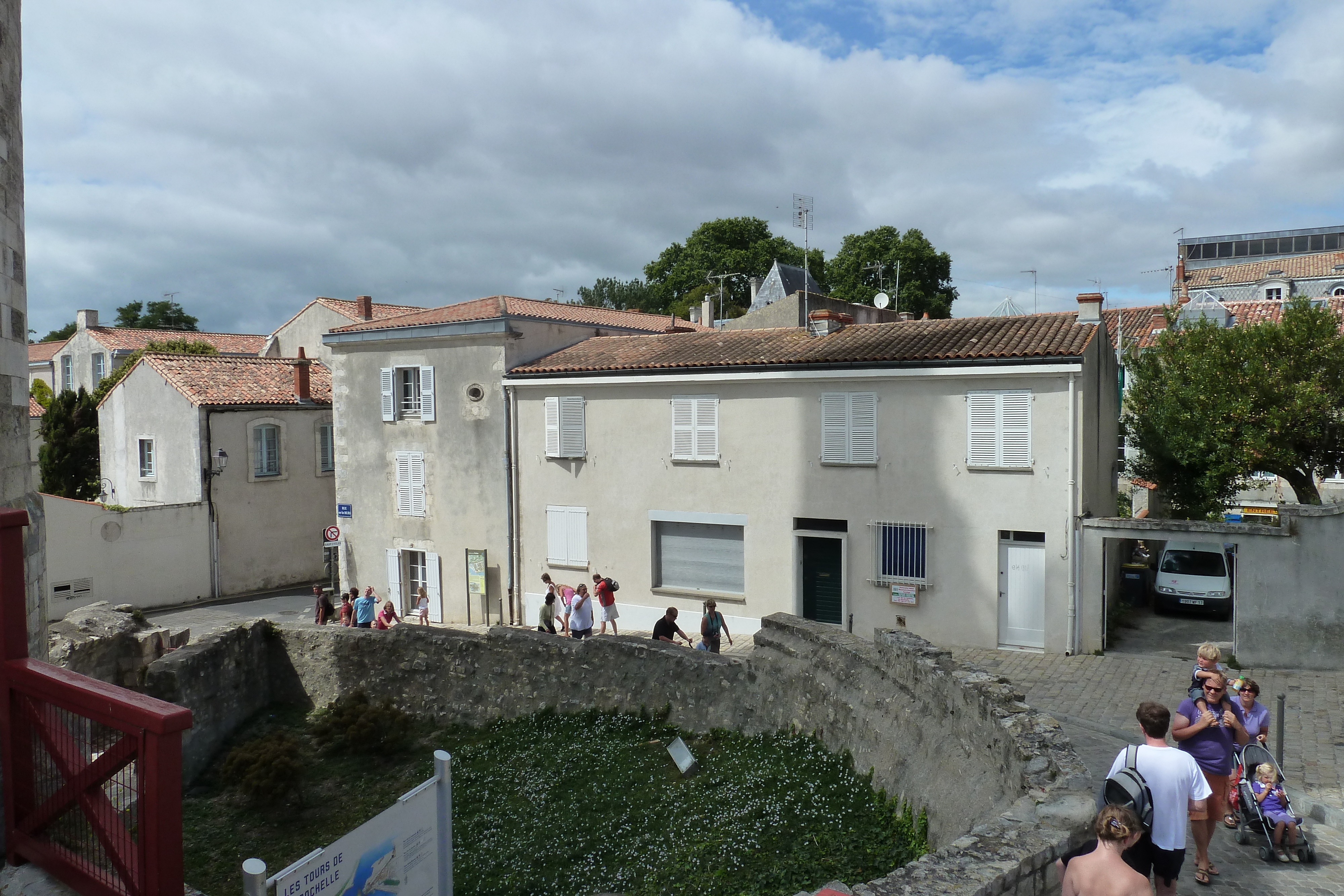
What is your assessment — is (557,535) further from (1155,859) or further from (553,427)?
(1155,859)

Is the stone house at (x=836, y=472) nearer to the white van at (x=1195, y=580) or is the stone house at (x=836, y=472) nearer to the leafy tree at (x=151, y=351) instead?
the white van at (x=1195, y=580)

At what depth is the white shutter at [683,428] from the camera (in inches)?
730

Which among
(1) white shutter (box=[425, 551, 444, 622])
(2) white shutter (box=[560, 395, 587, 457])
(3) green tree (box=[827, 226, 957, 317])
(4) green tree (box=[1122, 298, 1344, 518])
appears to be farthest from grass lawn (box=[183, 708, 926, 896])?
(3) green tree (box=[827, 226, 957, 317])

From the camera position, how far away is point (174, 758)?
3.92 m

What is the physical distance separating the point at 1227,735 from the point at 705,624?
848cm

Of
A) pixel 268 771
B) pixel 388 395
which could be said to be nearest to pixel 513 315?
pixel 388 395

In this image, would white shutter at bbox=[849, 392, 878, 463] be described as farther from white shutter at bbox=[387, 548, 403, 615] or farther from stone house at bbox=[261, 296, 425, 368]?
stone house at bbox=[261, 296, 425, 368]

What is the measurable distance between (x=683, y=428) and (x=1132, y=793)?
45.3ft

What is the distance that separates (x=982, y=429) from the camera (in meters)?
15.8

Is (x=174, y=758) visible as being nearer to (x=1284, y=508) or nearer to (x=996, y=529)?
(x=996, y=529)

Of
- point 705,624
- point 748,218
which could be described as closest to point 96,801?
point 705,624

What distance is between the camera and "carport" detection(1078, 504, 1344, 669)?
1373cm

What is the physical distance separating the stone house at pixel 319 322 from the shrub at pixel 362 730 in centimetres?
2029

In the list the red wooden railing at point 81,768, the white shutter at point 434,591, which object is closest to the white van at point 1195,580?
the white shutter at point 434,591
